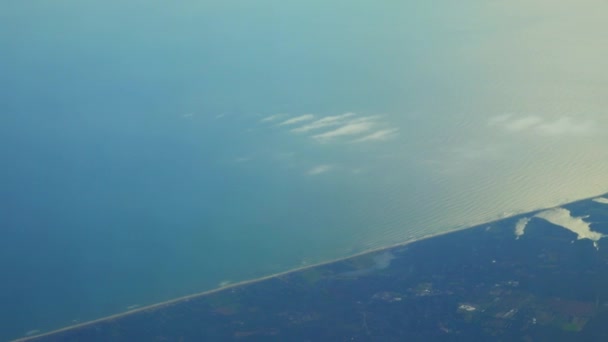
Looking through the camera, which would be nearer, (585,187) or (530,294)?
(530,294)

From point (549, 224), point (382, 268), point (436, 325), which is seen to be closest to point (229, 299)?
point (382, 268)

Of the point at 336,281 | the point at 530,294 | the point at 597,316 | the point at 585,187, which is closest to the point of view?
the point at 597,316

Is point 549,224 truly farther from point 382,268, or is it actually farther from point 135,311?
point 135,311

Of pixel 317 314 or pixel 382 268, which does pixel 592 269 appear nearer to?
pixel 382 268

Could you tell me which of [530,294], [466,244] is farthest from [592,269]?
[466,244]

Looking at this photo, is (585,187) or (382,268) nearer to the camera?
(382,268)

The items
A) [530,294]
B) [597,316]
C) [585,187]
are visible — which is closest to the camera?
[597,316]

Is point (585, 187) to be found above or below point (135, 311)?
above

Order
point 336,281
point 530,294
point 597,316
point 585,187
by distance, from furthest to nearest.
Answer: point 585,187 < point 336,281 < point 530,294 < point 597,316
